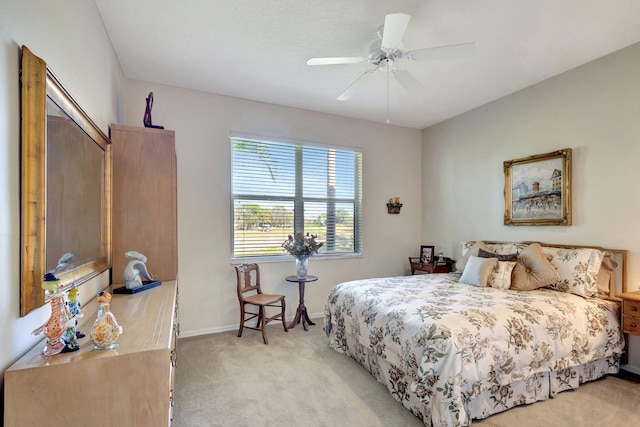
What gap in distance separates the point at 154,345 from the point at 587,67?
4154 mm

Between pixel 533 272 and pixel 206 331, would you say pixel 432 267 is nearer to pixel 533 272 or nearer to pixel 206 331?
pixel 533 272

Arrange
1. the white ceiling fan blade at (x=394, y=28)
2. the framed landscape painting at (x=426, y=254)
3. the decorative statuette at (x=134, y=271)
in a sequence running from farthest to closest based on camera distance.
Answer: the framed landscape painting at (x=426, y=254) → the decorative statuette at (x=134, y=271) → the white ceiling fan blade at (x=394, y=28)

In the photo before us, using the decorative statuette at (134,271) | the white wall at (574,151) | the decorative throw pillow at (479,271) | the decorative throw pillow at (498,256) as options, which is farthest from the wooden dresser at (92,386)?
the white wall at (574,151)

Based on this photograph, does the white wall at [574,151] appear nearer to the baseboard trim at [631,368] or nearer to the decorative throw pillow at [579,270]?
the baseboard trim at [631,368]

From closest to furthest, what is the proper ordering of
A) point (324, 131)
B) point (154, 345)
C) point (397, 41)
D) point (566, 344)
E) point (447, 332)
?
point (154, 345) < point (447, 332) < point (397, 41) < point (566, 344) < point (324, 131)

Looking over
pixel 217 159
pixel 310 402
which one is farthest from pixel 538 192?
pixel 217 159

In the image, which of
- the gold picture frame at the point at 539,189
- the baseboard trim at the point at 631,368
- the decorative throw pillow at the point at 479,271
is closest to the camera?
the baseboard trim at the point at 631,368

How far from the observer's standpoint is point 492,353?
1.96 metres

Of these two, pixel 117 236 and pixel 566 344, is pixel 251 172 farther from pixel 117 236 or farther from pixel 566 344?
pixel 566 344

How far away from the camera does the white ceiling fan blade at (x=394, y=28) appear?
1.83 metres

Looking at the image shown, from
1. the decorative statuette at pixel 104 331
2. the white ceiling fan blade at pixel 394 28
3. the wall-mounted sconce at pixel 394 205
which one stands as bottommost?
the decorative statuette at pixel 104 331

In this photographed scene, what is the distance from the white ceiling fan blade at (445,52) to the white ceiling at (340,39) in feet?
0.99

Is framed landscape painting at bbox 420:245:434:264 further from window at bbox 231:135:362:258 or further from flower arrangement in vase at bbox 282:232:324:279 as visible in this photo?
flower arrangement in vase at bbox 282:232:324:279

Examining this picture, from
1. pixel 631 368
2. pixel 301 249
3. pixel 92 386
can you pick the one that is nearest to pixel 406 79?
pixel 301 249
